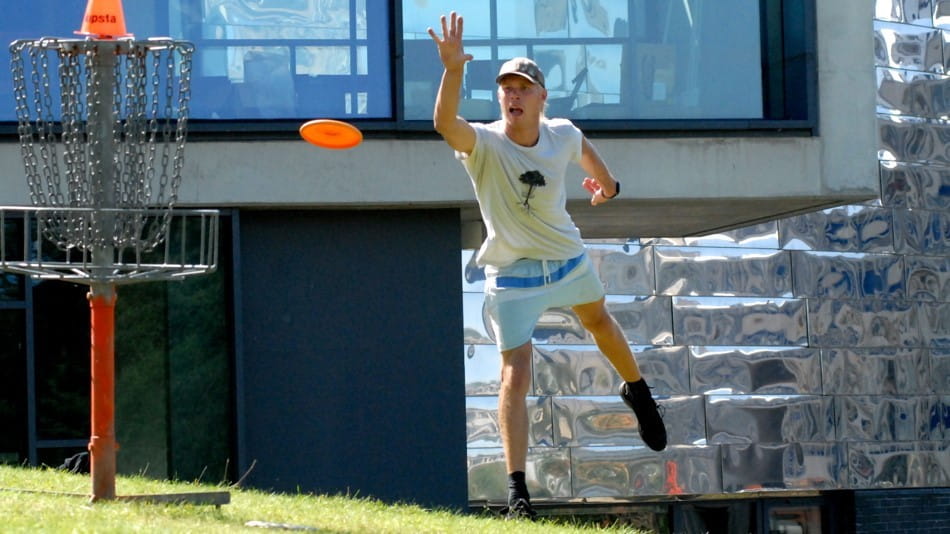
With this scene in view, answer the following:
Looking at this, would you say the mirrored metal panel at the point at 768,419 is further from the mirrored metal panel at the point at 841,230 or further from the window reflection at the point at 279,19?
the window reflection at the point at 279,19

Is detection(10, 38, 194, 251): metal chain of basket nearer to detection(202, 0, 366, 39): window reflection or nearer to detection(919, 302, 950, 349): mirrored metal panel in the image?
detection(202, 0, 366, 39): window reflection

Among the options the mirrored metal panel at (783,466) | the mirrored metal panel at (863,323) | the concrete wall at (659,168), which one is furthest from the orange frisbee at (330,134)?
the mirrored metal panel at (863,323)

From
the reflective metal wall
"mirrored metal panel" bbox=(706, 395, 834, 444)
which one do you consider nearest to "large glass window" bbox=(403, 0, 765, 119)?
the reflective metal wall

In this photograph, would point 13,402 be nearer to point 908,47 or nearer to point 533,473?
point 533,473

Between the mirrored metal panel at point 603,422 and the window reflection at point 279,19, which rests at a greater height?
the window reflection at point 279,19

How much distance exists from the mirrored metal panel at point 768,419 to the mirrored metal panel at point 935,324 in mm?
1870

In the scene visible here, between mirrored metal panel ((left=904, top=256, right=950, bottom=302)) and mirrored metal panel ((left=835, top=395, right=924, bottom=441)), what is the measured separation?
1.44m

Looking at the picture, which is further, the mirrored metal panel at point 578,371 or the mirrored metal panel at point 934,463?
the mirrored metal panel at point 934,463

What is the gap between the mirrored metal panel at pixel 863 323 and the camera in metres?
21.3

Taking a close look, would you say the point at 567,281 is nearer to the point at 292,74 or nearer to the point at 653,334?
the point at 292,74

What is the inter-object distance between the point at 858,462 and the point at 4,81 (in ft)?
43.2

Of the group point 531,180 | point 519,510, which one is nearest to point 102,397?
point 519,510

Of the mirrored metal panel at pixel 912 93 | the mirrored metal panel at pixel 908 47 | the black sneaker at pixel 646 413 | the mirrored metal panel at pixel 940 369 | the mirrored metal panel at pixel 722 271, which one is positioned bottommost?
the mirrored metal panel at pixel 940 369

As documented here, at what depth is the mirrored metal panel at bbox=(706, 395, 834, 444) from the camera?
20.7 m
